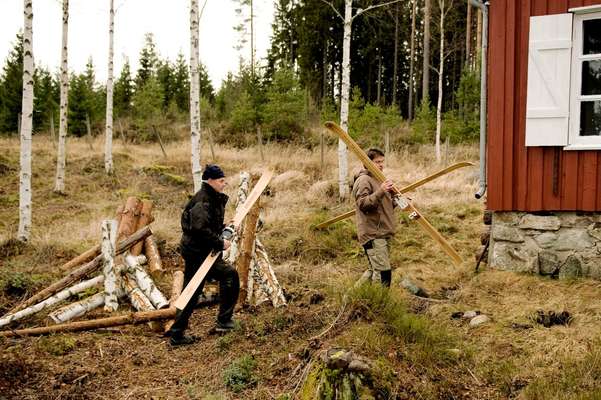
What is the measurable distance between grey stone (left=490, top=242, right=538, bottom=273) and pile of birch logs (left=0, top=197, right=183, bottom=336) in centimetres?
445

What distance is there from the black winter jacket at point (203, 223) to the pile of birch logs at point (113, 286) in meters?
1.04

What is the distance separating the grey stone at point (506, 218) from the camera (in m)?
7.39

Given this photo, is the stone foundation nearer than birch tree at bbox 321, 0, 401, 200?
Yes

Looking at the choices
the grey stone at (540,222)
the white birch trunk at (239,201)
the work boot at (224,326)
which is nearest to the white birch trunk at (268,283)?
the white birch trunk at (239,201)

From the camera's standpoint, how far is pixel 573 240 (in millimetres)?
7074

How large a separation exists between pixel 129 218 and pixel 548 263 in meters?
6.15

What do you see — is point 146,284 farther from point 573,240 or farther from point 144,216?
point 573,240

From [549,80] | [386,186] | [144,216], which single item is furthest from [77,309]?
[549,80]

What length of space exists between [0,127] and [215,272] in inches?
933

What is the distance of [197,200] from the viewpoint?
5410mm

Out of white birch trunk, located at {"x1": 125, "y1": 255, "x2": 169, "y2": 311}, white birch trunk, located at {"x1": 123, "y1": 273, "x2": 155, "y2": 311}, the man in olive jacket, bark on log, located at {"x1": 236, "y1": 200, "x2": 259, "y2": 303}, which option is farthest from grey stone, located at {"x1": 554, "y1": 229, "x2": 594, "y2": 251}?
white birch trunk, located at {"x1": 123, "y1": 273, "x2": 155, "y2": 311}

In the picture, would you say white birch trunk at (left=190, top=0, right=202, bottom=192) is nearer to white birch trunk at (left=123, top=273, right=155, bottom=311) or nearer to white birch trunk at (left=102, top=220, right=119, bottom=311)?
white birch trunk at (left=123, top=273, right=155, bottom=311)

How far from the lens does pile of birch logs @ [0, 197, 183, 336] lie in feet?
19.4

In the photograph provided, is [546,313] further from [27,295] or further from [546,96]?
[27,295]
